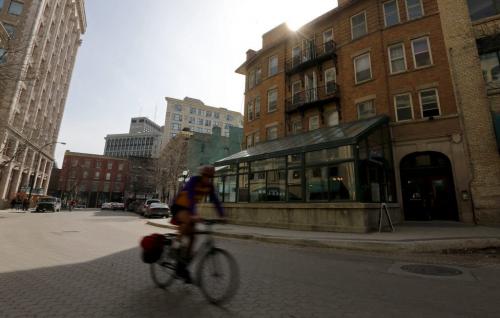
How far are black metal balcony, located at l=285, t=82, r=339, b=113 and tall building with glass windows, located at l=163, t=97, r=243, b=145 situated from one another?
58562 mm

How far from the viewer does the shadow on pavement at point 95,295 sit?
3.33 metres

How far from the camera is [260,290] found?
434cm

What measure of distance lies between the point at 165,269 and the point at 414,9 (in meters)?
20.8

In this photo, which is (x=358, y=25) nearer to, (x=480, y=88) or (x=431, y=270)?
(x=480, y=88)

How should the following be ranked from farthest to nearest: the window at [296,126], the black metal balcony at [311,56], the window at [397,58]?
the window at [296,126] < the black metal balcony at [311,56] < the window at [397,58]

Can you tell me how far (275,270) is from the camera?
19.0ft

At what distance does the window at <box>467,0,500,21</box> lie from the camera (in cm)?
1390

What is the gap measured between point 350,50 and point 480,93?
27.7 feet

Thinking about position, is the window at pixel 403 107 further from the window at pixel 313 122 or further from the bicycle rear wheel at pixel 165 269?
the bicycle rear wheel at pixel 165 269

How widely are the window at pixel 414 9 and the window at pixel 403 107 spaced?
5.23 metres

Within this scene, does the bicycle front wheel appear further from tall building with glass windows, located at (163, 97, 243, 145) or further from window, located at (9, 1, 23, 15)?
tall building with glass windows, located at (163, 97, 243, 145)

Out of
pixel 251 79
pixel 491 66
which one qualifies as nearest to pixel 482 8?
pixel 491 66

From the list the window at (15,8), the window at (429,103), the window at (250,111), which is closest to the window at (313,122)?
the window at (429,103)

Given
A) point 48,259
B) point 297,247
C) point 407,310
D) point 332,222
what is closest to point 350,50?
point 332,222
